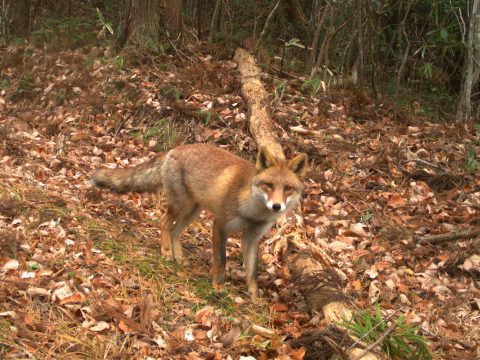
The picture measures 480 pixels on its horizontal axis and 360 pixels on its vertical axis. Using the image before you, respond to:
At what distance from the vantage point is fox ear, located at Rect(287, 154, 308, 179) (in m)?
6.26

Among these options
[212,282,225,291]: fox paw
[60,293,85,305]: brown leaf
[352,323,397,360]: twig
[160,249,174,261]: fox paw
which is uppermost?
[352,323,397,360]: twig

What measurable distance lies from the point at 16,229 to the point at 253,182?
105 inches

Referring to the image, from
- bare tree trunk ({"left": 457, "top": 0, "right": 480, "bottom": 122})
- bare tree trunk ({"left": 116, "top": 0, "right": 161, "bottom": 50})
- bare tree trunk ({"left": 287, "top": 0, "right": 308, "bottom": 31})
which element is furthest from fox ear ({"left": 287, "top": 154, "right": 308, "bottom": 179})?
bare tree trunk ({"left": 287, "top": 0, "right": 308, "bottom": 31})

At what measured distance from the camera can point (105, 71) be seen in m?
11.5

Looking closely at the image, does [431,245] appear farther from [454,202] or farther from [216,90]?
[216,90]

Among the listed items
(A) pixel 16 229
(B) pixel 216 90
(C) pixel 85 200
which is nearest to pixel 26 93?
(B) pixel 216 90

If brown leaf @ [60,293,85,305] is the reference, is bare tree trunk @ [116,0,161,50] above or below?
above

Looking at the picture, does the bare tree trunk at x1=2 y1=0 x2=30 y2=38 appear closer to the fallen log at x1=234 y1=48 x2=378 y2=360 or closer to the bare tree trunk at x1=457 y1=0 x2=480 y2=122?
the fallen log at x1=234 y1=48 x2=378 y2=360

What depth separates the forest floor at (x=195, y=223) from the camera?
5.27m

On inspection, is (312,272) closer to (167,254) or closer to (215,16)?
(167,254)

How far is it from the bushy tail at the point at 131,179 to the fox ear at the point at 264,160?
1.49 m

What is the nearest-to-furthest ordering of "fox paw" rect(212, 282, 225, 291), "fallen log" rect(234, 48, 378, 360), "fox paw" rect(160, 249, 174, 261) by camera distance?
"fallen log" rect(234, 48, 378, 360) < "fox paw" rect(212, 282, 225, 291) < "fox paw" rect(160, 249, 174, 261)

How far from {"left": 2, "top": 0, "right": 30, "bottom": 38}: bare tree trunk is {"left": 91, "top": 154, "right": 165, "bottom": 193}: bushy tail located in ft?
25.8

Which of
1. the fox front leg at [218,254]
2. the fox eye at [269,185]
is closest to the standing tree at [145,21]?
the fox front leg at [218,254]
